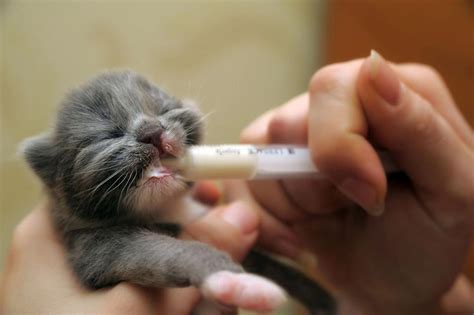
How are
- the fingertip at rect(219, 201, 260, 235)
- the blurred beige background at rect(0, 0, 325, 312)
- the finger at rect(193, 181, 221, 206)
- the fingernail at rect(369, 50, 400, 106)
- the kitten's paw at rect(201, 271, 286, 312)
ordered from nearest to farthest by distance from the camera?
the kitten's paw at rect(201, 271, 286, 312), the fingernail at rect(369, 50, 400, 106), the fingertip at rect(219, 201, 260, 235), the finger at rect(193, 181, 221, 206), the blurred beige background at rect(0, 0, 325, 312)

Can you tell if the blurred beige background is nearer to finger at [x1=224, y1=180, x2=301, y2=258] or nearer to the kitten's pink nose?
finger at [x1=224, y1=180, x2=301, y2=258]

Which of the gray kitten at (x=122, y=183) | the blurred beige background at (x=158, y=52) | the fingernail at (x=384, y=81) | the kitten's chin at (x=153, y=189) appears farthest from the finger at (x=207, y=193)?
the fingernail at (x=384, y=81)

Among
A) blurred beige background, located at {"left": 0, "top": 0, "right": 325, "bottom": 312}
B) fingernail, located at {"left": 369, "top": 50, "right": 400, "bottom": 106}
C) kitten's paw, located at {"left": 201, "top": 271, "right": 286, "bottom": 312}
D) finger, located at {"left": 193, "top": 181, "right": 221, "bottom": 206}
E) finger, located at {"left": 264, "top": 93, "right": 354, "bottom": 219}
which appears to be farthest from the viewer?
blurred beige background, located at {"left": 0, "top": 0, "right": 325, "bottom": 312}

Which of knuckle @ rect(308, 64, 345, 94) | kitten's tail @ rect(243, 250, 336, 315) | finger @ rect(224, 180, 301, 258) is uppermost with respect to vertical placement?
knuckle @ rect(308, 64, 345, 94)

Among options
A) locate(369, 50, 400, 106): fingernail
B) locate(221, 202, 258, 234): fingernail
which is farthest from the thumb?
locate(221, 202, 258, 234): fingernail

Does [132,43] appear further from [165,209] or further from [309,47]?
[165,209]

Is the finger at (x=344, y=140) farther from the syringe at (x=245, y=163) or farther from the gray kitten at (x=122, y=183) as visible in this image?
the gray kitten at (x=122, y=183)

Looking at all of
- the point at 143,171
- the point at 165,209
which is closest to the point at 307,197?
the point at 165,209

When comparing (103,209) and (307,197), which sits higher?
(103,209)
